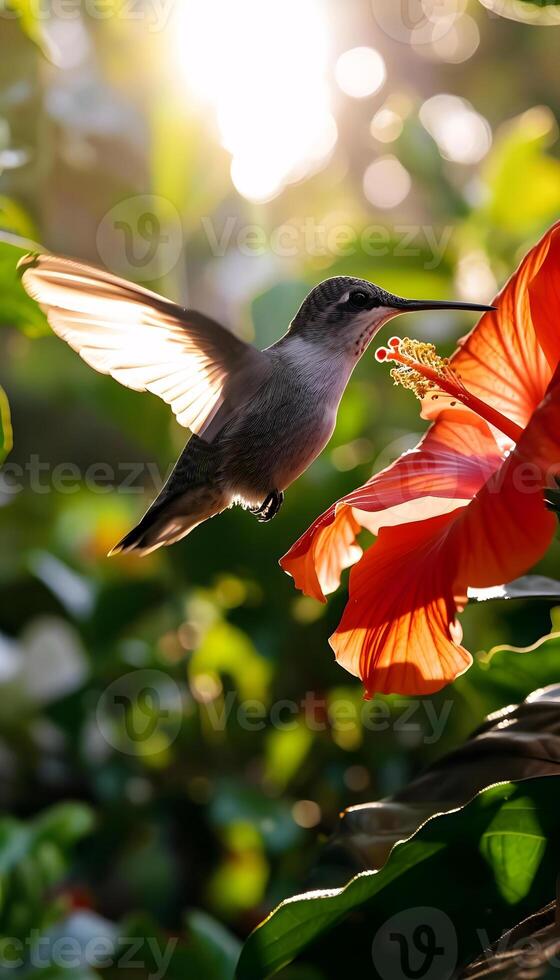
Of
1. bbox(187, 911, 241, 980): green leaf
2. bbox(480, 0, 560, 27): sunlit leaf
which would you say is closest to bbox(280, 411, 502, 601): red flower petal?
bbox(480, 0, 560, 27): sunlit leaf

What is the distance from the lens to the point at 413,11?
2402 mm

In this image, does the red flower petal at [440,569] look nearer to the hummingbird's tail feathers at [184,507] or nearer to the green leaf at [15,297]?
the hummingbird's tail feathers at [184,507]

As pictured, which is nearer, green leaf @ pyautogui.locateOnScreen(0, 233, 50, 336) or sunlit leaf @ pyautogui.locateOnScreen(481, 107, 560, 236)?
green leaf @ pyautogui.locateOnScreen(0, 233, 50, 336)

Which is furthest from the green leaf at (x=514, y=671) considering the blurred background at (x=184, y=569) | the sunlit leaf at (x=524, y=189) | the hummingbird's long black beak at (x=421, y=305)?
the sunlit leaf at (x=524, y=189)

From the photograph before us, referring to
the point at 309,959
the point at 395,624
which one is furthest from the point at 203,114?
the point at 309,959

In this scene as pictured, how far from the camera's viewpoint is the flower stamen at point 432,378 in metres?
0.83

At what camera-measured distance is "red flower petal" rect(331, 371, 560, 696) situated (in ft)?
2.13

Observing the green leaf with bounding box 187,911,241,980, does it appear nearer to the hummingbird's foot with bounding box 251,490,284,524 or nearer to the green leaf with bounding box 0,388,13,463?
the hummingbird's foot with bounding box 251,490,284,524

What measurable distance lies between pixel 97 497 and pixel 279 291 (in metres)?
0.70

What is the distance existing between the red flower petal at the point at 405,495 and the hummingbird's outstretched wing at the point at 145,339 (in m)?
0.19

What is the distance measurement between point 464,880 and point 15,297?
649 mm

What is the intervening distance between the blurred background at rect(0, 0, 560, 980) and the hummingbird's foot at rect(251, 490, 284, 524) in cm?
26

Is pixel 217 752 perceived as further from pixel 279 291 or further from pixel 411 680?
pixel 411 680

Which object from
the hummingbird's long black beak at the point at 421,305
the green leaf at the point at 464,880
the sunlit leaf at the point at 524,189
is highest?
the sunlit leaf at the point at 524,189
